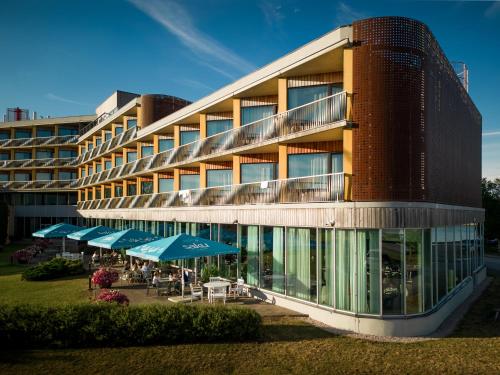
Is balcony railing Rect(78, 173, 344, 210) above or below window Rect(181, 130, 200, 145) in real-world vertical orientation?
below

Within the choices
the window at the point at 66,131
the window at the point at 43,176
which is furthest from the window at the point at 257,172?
the window at the point at 43,176

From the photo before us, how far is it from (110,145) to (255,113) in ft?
89.1

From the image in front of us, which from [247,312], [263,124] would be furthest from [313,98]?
[247,312]

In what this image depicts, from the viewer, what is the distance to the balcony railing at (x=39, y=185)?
62094 mm

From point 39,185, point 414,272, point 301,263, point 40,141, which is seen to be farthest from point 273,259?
point 40,141

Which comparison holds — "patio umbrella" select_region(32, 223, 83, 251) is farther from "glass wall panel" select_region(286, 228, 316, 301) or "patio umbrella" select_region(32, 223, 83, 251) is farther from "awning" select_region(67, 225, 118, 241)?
→ "glass wall panel" select_region(286, 228, 316, 301)

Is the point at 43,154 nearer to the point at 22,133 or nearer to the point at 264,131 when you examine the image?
the point at 22,133

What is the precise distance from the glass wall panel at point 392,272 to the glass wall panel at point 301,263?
304cm

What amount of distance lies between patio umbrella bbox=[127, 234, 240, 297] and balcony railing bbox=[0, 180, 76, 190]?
158ft

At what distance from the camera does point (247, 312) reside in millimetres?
13516

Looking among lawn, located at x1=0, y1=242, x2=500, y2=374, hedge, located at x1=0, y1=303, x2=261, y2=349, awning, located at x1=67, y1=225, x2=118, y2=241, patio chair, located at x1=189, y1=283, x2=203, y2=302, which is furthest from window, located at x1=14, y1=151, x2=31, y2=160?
lawn, located at x1=0, y1=242, x2=500, y2=374

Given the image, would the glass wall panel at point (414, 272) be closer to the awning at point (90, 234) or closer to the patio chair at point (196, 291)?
the patio chair at point (196, 291)

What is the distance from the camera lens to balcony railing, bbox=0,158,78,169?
6303 centimetres

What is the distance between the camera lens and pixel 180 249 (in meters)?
17.7
